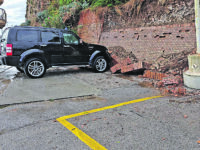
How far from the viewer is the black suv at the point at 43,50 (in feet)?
25.1

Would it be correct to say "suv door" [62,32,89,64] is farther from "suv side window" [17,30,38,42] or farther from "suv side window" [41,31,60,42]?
"suv side window" [17,30,38,42]

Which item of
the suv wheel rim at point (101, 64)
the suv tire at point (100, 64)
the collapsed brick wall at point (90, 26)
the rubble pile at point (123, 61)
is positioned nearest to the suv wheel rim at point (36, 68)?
the suv tire at point (100, 64)

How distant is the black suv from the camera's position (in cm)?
766

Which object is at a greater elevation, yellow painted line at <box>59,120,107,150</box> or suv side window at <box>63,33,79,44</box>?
suv side window at <box>63,33,79,44</box>

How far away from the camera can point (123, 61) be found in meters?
8.67

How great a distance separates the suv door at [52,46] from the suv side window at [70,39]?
1.01ft

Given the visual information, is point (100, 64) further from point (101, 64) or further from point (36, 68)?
point (36, 68)

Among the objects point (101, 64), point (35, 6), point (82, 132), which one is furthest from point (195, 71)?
point (35, 6)

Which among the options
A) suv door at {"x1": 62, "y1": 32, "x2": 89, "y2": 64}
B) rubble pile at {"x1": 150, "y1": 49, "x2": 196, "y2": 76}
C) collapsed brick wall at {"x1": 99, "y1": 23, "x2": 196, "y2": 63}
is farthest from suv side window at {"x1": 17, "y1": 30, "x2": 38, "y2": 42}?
rubble pile at {"x1": 150, "y1": 49, "x2": 196, "y2": 76}

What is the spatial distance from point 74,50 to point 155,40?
3.41 metres

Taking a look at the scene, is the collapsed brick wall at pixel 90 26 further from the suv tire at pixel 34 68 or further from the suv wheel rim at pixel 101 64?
the suv tire at pixel 34 68

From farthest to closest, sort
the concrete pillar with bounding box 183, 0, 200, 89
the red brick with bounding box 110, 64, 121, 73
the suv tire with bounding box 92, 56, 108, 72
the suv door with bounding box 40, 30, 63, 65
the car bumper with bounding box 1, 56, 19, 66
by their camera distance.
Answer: the suv tire with bounding box 92, 56, 108, 72
the red brick with bounding box 110, 64, 121, 73
the suv door with bounding box 40, 30, 63, 65
the car bumper with bounding box 1, 56, 19, 66
the concrete pillar with bounding box 183, 0, 200, 89

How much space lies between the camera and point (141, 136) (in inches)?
125

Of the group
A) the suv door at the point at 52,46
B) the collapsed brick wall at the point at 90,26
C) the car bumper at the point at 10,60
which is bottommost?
the car bumper at the point at 10,60
